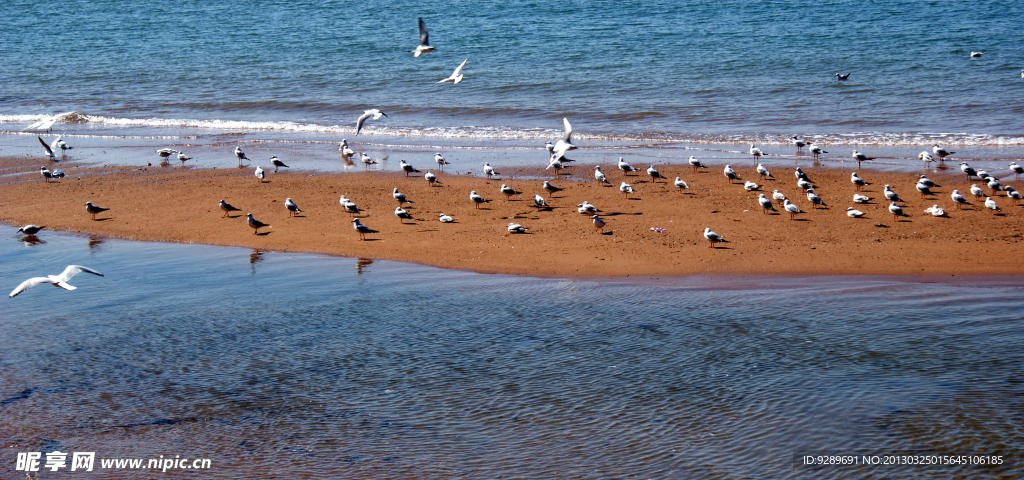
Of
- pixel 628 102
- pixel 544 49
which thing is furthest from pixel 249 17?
pixel 628 102

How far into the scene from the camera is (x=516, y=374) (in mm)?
8219

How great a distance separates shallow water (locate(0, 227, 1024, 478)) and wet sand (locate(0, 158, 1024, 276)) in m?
0.87

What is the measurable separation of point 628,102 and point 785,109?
17.5 feet

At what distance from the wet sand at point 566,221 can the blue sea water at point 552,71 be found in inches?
277

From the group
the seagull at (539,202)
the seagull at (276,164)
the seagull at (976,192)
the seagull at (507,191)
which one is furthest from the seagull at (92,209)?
the seagull at (976,192)

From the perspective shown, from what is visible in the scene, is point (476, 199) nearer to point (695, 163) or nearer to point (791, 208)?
point (791, 208)

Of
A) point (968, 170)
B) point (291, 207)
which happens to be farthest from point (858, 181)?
point (291, 207)

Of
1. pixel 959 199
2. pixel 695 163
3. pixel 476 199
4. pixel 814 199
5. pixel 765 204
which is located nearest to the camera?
pixel 959 199

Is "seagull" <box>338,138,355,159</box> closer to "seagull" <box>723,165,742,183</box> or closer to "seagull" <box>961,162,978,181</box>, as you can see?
"seagull" <box>723,165,742,183</box>

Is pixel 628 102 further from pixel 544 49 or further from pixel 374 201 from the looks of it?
pixel 374 201

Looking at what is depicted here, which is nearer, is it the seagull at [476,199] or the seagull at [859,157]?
the seagull at [476,199]

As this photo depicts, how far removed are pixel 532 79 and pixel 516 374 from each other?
26176 millimetres

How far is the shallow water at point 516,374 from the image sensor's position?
269 inches

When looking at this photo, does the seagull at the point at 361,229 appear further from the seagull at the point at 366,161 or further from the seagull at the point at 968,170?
the seagull at the point at 968,170
